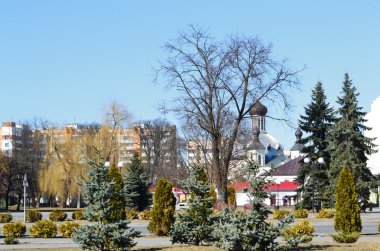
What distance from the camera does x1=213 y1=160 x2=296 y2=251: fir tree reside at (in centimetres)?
1808

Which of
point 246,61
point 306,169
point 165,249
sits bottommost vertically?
point 165,249

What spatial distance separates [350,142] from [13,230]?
2932 centimetres

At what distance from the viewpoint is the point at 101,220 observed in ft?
63.5

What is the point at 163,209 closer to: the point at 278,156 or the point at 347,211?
the point at 347,211

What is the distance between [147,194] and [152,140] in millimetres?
34143

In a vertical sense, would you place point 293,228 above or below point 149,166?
below

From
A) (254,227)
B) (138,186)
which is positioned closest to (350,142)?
(138,186)

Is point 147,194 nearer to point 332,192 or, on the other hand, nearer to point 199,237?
point 332,192

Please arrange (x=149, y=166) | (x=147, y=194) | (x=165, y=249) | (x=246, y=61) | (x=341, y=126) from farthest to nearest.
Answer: (x=149, y=166)
(x=147, y=194)
(x=341, y=126)
(x=246, y=61)
(x=165, y=249)

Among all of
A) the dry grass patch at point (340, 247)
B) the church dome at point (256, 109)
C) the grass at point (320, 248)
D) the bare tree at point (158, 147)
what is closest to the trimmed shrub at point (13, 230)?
the grass at point (320, 248)

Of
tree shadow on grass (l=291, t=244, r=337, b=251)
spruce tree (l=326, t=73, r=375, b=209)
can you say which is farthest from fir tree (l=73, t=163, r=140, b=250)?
spruce tree (l=326, t=73, r=375, b=209)

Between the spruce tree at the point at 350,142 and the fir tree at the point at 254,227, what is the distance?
107 feet

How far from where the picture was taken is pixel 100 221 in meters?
19.4

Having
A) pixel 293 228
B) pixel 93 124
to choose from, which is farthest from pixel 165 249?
pixel 93 124
